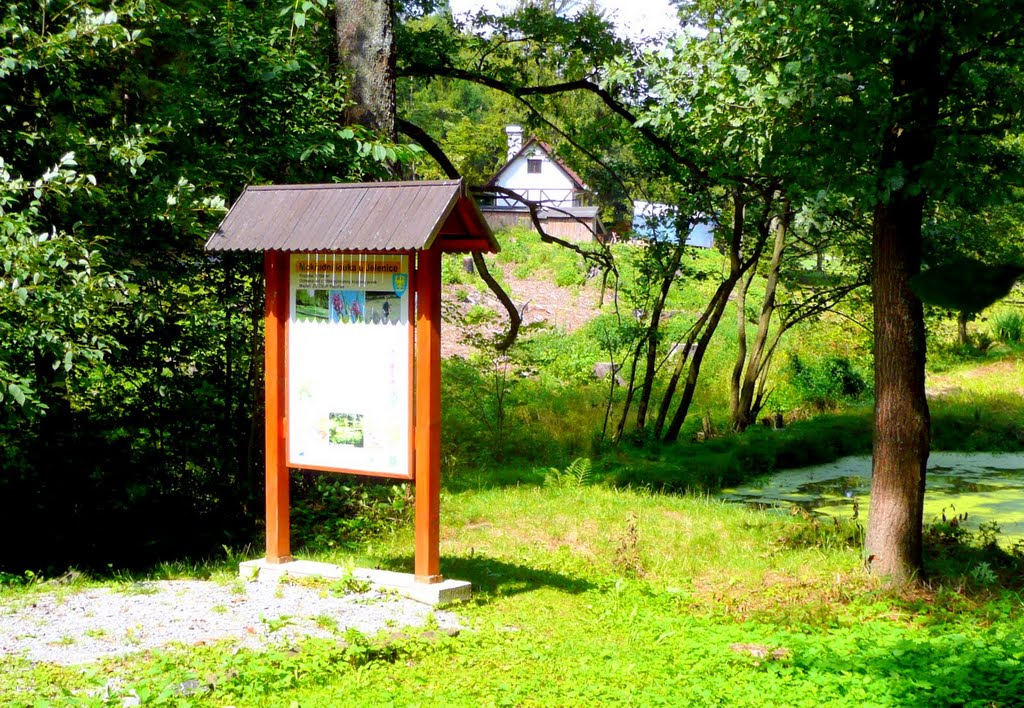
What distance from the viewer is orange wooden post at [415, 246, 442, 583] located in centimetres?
652

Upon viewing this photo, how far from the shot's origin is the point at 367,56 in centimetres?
1005

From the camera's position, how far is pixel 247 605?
20.9 ft

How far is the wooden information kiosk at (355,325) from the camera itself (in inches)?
257

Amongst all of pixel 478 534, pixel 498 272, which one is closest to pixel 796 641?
pixel 478 534

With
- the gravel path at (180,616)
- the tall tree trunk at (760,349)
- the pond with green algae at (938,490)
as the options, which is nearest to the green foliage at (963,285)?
the gravel path at (180,616)

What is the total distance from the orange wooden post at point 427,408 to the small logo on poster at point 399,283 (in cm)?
8

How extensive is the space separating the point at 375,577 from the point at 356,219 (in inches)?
90.1

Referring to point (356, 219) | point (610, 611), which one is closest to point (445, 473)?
point (610, 611)

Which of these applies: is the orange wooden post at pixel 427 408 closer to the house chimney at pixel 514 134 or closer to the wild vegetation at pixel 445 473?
the wild vegetation at pixel 445 473

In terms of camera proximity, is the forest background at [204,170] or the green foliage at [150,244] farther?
the green foliage at [150,244]

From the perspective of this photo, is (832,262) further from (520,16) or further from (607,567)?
(607,567)

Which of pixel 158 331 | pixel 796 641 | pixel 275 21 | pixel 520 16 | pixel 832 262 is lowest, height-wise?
pixel 796 641

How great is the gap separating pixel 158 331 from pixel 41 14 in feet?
8.00

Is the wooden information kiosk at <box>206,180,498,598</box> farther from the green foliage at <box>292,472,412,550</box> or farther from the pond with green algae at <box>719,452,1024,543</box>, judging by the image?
the pond with green algae at <box>719,452,1024,543</box>
